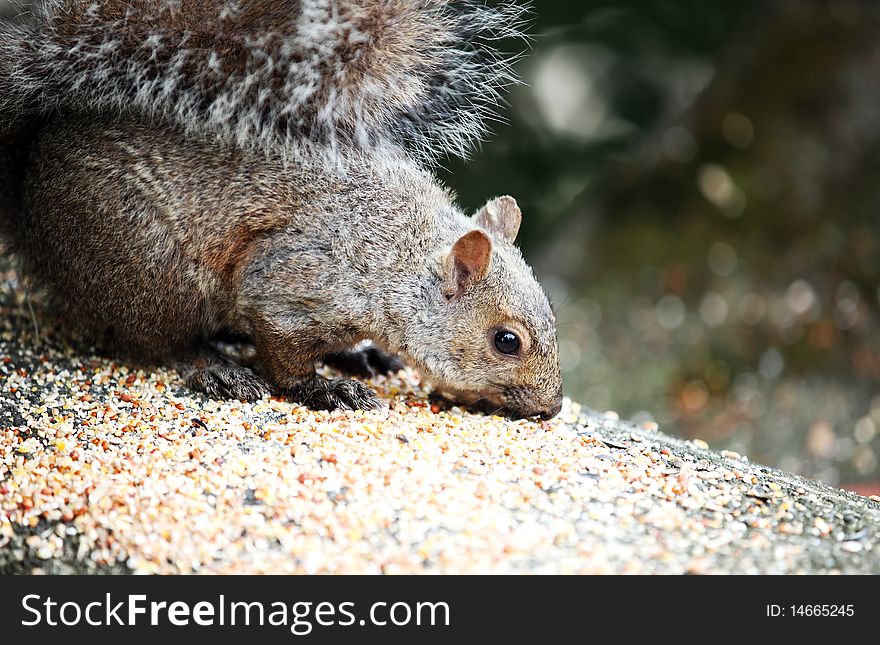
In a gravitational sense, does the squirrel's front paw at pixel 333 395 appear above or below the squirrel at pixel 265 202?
below

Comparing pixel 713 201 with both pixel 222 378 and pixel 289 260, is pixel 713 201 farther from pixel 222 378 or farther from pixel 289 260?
pixel 222 378

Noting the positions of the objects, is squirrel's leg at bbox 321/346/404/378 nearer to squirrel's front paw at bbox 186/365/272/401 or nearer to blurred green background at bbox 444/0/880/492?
squirrel's front paw at bbox 186/365/272/401

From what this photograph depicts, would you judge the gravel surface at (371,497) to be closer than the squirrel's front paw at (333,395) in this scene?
Yes

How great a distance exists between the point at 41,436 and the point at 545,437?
156 cm

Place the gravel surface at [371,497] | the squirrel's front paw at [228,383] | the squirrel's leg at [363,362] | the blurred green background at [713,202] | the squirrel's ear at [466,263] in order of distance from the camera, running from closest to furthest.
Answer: the gravel surface at [371,497] → the squirrel's ear at [466,263] → the squirrel's front paw at [228,383] → the squirrel's leg at [363,362] → the blurred green background at [713,202]

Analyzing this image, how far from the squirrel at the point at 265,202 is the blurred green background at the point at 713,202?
2178 mm

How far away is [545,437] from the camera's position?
2.95 m

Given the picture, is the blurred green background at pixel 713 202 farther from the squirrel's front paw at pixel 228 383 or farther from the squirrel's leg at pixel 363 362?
the squirrel's front paw at pixel 228 383

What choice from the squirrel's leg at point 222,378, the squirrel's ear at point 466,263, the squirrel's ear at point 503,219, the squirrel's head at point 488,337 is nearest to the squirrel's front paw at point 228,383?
the squirrel's leg at point 222,378

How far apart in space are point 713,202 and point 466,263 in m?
3.86

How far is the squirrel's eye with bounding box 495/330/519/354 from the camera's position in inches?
122

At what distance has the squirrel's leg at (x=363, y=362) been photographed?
3.59m

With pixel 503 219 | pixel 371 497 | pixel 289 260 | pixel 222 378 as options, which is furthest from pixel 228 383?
pixel 503 219
